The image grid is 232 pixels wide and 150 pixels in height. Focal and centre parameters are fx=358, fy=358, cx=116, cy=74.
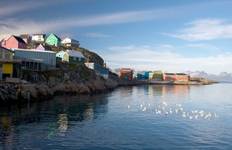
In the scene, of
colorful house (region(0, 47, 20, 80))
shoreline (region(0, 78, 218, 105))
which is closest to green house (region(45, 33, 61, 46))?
shoreline (region(0, 78, 218, 105))

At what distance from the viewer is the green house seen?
194500 millimetres

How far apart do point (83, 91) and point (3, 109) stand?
169ft

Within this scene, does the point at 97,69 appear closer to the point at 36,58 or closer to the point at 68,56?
the point at 68,56

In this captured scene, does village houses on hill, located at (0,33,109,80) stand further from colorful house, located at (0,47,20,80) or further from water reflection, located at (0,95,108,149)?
water reflection, located at (0,95,108,149)

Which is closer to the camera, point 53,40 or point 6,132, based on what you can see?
point 6,132

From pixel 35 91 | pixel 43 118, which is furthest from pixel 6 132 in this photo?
pixel 35 91

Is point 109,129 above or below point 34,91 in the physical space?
below

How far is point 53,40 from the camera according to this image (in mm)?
195875

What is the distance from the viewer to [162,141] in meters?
43.1

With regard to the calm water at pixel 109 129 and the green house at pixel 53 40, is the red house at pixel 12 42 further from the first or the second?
the calm water at pixel 109 129

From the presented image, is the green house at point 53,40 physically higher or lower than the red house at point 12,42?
higher

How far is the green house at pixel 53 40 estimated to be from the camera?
194 metres

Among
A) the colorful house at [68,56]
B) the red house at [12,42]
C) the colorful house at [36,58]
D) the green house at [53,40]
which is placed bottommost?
the colorful house at [36,58]

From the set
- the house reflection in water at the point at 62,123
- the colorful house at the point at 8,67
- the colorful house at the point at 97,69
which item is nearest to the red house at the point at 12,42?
the colorful house at the point at 97,69
